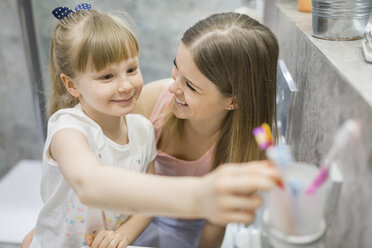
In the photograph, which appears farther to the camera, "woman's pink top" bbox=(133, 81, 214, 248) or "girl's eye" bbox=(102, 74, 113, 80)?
"woman's pink top" bbox=(133, 81, 214, 248)

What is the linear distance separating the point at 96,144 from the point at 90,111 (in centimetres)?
9

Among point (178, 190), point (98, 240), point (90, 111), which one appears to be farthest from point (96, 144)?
point (178, 190)

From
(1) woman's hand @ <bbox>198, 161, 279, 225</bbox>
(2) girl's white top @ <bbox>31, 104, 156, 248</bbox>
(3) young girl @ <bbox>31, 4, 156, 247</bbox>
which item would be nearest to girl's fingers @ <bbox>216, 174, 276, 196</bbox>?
(1) woman's hand @ <bbox>198, 161, 279, 225</bbox>

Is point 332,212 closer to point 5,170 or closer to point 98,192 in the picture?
point 98,192

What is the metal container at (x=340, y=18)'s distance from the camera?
0.73 meters

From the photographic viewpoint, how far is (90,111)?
2.90 ft

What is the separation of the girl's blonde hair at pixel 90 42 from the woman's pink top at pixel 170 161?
254 millimetres

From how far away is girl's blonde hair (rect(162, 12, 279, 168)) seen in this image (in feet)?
2.64

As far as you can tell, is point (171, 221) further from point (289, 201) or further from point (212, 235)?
point (289, 201)

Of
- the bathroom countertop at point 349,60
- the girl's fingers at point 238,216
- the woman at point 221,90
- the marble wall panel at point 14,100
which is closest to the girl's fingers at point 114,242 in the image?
the woman at point 221,90

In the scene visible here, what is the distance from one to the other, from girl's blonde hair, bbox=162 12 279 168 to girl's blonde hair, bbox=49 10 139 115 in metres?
0.14

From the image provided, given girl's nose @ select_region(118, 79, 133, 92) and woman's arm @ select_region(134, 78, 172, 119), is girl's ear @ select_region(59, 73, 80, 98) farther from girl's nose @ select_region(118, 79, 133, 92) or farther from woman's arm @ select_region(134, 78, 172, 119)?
woman's arm @ select_region(134, 78, 172, 119)

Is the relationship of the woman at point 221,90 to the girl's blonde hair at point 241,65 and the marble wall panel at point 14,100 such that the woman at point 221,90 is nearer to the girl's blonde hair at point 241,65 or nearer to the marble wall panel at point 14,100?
the girl's blonde hair at point 241,65

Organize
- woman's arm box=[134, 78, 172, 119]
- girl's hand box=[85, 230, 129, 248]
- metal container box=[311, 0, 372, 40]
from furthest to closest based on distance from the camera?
1. woman's arm box=[134, 78, 172, 119]
2. girl's hand box=[85, 230, 129, 248]
3. metal container box=[311, 0, 372, 40]
